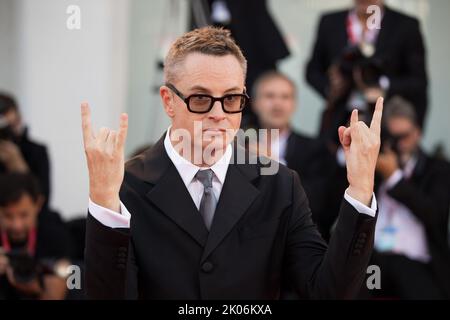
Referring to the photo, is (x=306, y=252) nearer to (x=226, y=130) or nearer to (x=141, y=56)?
(x=226, y=130)

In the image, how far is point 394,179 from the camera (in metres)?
4.67

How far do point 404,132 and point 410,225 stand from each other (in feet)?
1.90

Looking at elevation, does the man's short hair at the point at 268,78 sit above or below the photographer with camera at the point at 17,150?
above

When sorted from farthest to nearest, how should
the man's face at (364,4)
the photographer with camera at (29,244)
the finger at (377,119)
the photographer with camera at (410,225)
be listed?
1. the man's face at (364,4)
2. the photographer with camera at (410,225)
3. the photographer with camera at (29,244)
4. the finger at (377,119)

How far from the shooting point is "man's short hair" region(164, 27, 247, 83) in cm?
256

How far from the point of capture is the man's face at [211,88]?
2520 millimetres

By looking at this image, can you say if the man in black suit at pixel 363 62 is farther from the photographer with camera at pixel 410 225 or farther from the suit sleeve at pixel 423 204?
the suit sleeve at pixel 423 204

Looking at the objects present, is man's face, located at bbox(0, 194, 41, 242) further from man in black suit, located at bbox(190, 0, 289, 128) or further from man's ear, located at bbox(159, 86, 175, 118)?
man's ear, located at bbox(159, 86, 175, 118)

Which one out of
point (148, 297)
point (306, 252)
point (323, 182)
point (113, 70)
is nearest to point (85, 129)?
point (148, 297)

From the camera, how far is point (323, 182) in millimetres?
4648

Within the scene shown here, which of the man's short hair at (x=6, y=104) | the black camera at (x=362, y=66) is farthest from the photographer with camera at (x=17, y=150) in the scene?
the black camera at (x=362, y=66)

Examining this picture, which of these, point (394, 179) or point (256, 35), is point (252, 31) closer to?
point (256, 35)

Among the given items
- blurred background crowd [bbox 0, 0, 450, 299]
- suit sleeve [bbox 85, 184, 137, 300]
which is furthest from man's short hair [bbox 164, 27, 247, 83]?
blurred background crowd [bbox 0, 0, 450, 299]

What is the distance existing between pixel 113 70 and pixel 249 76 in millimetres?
1300
